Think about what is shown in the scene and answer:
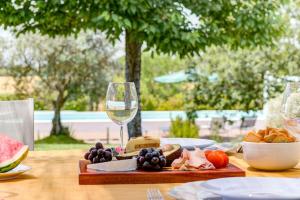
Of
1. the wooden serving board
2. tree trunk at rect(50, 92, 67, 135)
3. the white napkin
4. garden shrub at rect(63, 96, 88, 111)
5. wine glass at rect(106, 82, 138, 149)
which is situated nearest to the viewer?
A: the white napkin

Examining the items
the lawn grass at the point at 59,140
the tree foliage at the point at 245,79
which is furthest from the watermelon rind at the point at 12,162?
the lawn grass at the point at 59,140

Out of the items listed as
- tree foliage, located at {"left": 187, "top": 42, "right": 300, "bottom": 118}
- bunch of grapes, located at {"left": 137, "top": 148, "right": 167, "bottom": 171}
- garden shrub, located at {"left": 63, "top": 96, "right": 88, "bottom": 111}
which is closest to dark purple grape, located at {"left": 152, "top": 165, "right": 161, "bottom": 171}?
bunch of grapes, located at {"left": 137, "top": 148, "right": 167, "bottom": 171}

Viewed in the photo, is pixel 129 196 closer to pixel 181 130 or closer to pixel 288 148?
pixel 288 148

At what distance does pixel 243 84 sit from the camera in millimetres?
9859

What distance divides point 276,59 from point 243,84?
72 cm

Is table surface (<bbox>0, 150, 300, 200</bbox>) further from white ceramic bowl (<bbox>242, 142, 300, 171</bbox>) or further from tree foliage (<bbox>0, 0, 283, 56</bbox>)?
tree foliage (<bbox>0, 0, 283, 56</bbox>)

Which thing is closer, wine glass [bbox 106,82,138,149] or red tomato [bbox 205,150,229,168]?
red tomato [bbox 205,150,229,168]

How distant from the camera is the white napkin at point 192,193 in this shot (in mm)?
1136

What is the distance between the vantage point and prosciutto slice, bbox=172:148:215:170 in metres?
1.49

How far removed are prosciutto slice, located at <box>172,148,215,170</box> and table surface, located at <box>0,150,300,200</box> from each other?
0.38 feet

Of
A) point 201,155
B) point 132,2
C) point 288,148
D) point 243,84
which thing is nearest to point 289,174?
point 288,148

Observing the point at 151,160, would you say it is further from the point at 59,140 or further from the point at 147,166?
the point at 59,140

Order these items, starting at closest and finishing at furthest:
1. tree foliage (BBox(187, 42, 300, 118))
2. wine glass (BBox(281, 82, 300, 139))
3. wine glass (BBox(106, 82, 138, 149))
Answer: wine glass (BBox(281, 82, 300, 139))
wine glass (BBox(106, 82, 138, 149))
tree foliage (BBox(187, 42, 300, 118))

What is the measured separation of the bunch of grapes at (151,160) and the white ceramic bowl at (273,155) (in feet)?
0.88
